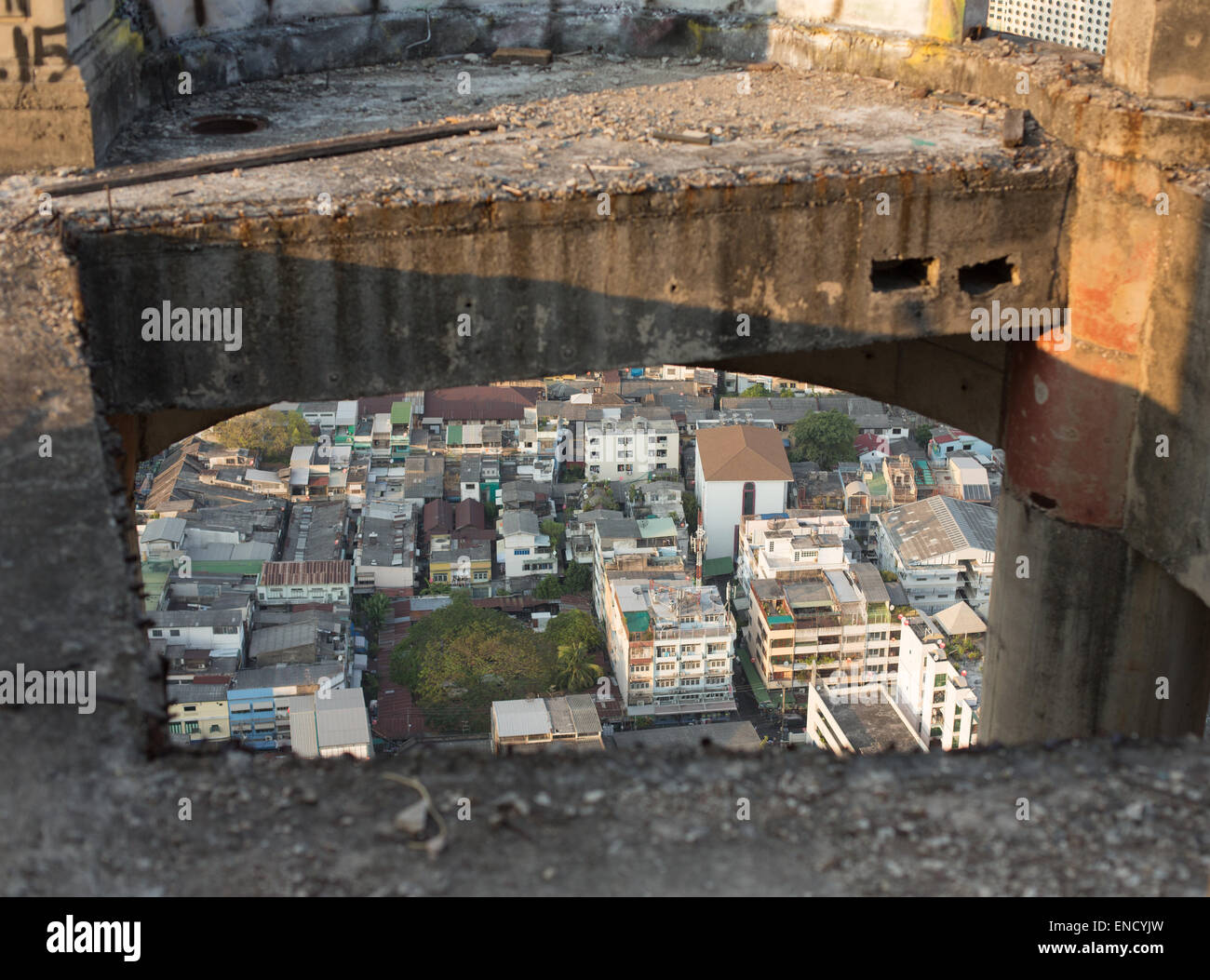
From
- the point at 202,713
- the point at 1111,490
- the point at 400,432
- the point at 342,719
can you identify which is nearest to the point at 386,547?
the point at 400,432

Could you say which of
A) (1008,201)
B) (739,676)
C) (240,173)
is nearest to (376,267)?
(240,173)

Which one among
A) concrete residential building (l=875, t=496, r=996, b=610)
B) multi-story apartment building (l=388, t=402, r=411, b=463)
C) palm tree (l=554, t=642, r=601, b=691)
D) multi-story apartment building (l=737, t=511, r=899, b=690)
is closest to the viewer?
multi-story apartment building (l=737, t=511, r=899, b=690)

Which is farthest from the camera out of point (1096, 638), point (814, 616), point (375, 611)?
point (375, 611)

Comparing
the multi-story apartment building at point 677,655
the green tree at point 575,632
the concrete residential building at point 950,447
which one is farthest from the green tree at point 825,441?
the multi-story apartment building at point 677,655

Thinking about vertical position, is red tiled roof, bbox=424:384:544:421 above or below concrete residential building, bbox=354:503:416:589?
above

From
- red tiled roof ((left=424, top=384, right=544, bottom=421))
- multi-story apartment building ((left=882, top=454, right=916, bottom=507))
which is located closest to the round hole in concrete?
multi-story apartment building ((left=882, top=454, right=916, bottom=507))

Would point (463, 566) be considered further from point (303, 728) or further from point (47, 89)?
point (47, 89)

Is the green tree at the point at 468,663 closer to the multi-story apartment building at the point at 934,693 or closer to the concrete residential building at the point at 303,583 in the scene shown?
the concrete residential building at the point at 303,583

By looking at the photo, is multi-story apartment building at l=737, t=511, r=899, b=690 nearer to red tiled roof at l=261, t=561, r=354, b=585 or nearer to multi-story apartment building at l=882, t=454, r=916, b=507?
multi-story apartment building at l=882, t=454, r=916, b=507
